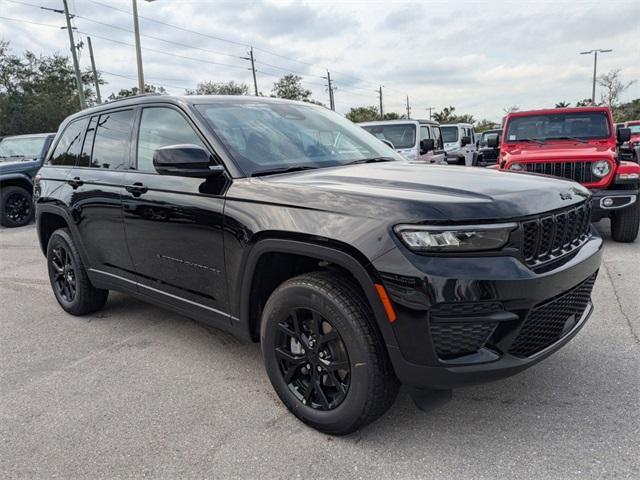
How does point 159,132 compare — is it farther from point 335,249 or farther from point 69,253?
point 335,249

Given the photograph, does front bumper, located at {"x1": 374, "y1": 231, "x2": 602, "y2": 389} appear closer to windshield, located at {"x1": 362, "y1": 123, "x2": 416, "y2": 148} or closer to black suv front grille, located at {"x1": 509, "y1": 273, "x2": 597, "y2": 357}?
black suv front grille, located at {"x1": 509, "y1": 273, "x2": 597, "y2": 357}

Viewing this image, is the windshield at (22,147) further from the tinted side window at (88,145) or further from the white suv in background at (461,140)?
the white suv in background at (461,140)

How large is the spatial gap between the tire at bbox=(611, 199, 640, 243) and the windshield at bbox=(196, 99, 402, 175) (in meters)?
4.30

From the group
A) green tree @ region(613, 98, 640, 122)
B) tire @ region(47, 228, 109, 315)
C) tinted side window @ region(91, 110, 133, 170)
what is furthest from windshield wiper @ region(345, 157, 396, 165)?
green tree @ region(613, 98, 640, 122)


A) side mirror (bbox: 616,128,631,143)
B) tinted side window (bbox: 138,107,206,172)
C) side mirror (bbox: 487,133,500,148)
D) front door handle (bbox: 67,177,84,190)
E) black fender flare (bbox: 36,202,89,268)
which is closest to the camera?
tinted side window (bbox: 138,107,206,172)

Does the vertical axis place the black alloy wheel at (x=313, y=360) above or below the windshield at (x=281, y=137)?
below

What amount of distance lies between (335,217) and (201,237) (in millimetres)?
1014

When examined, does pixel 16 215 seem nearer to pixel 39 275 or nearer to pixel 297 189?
pixel 39 275

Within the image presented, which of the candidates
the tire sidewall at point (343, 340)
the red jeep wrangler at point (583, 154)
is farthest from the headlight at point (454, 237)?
the red jeep wrangler at point (583, 154)

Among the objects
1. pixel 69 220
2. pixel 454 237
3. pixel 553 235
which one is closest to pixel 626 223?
pixel 553 235

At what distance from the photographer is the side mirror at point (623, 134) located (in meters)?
7.07

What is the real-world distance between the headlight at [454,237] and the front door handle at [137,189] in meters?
2.00

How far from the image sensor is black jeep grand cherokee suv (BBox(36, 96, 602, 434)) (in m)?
2.06

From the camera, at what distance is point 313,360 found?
246 cm
